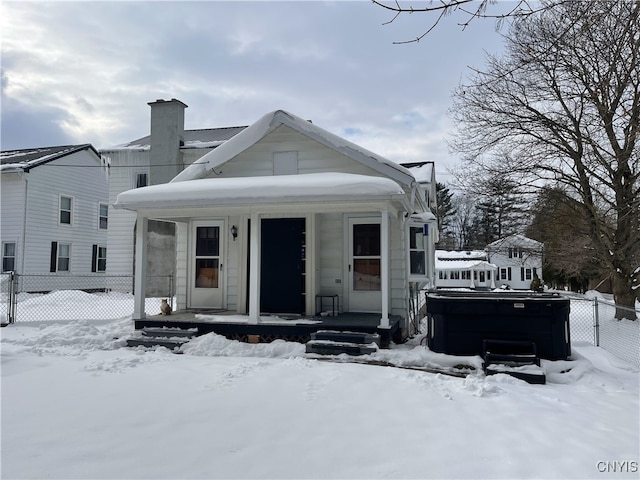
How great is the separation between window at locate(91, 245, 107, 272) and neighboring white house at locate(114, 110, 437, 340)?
1300cm

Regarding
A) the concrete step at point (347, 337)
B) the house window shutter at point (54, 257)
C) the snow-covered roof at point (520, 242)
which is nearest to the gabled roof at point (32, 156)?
the house window shutter at point (54, 257)

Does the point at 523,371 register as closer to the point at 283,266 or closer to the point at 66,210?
the point at 283,266

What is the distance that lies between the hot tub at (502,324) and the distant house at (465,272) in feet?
101

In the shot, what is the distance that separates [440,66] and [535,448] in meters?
3.84

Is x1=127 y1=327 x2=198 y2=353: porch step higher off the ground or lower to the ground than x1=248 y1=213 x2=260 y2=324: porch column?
lower

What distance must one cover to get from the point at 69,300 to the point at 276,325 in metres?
8.92

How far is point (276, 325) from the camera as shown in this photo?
7.31 meters

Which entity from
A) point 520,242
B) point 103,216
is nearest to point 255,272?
point 520,242

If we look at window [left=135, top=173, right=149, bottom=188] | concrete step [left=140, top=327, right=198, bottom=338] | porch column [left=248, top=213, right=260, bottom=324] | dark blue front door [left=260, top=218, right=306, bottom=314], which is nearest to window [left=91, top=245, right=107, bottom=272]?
window [left=135, top=173, right=149, bottom=188]

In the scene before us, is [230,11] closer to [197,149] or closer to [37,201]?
[197,149]

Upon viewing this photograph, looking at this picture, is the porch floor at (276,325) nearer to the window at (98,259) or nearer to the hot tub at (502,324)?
the hot tub at (502,324)

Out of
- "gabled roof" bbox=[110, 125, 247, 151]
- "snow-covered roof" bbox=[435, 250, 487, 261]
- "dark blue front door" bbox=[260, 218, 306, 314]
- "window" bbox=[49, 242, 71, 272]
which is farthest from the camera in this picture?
"snow-covered roof" bbox=[435, 250, 487, 261]

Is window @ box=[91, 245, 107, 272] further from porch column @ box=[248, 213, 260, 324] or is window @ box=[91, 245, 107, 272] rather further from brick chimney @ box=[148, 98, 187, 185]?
porch column @ box=[248, 213, 260, 324]

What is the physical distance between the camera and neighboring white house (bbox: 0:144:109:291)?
16.8m
